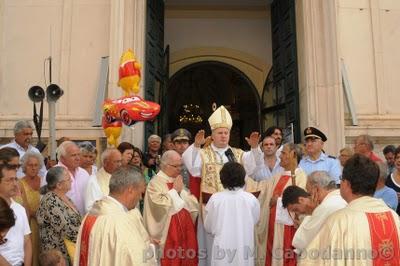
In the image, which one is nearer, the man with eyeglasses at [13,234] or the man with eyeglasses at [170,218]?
the man with eyeglasses at [13,234]

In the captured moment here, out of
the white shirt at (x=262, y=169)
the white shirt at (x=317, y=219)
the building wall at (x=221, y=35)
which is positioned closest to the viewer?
the white shirt at (x=317, y=219)

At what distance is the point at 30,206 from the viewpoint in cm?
503

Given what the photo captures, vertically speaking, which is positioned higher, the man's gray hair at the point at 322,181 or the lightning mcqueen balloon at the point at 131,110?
the lightning mcqueen balloon at the point at 131,110

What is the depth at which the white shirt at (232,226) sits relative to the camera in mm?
4891

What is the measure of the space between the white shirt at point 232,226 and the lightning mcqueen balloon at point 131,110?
1922 mm

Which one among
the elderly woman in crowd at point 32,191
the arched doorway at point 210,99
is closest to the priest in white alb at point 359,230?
the elderly woman in crowd at point 32,191

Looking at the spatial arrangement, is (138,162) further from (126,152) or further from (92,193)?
(92,193)

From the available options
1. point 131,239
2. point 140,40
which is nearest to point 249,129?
point 140,40

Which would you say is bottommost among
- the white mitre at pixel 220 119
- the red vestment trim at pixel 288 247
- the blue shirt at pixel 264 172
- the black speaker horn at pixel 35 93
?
the red vestment trim at pixel 288 247

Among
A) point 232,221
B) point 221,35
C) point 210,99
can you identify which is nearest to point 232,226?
point 232,221

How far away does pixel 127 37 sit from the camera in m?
8.80

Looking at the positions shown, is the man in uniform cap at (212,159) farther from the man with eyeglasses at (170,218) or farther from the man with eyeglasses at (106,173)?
the man with eyeglasses at (106,173)

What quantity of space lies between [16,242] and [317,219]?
245 centimetres

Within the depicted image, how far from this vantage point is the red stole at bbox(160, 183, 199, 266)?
5172mm
